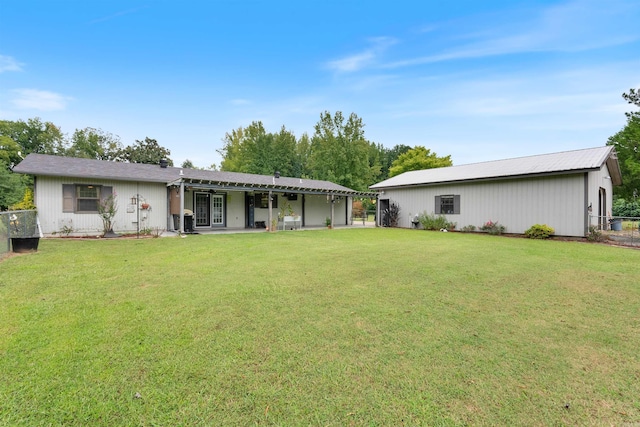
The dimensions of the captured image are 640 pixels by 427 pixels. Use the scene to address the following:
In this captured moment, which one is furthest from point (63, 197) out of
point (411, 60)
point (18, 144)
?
point (18, 144)

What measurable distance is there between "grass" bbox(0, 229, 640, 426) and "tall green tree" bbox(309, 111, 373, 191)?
2705 cm

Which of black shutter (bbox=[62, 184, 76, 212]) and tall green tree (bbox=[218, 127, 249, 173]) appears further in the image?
tall green tree (bbox=[218, 127, 249, 173])

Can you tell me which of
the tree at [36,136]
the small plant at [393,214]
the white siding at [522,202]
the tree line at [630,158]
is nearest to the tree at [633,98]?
the tree line at [630,158]

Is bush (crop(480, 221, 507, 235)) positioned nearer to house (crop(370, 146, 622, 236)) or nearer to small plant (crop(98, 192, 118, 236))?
house (crop(370, 146, 622, 236))

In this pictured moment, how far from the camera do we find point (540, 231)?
11.3 metres

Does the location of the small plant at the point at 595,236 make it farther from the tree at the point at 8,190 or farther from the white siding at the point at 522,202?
the tree at the point at 8,190

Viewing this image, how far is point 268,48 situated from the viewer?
13.4 metres

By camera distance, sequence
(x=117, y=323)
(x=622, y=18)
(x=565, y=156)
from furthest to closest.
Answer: (x=565, y=156) → (x=622, y=18) → (x=117, y=323)

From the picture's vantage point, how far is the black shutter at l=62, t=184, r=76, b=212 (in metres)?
10.8

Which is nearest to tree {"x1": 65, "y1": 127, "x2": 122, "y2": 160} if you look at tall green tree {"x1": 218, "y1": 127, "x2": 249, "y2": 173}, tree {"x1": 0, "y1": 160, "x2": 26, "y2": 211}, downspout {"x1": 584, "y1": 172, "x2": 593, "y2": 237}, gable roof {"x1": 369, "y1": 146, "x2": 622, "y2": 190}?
tree {"x1": 0, "y1": 160, "x2": 26, "y2": 211}

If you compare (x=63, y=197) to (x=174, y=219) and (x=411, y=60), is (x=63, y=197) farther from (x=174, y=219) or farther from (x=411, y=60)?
(x=411, y=60)

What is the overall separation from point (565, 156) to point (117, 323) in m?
16.8

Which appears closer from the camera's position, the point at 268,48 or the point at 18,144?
the point at 268,48

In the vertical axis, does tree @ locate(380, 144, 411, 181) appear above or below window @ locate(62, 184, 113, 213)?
above
